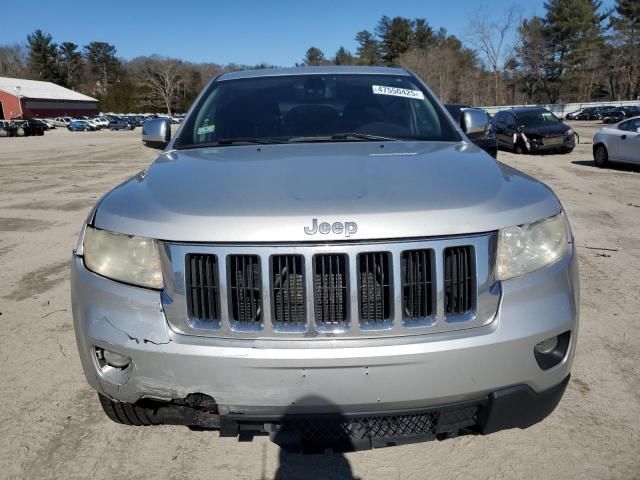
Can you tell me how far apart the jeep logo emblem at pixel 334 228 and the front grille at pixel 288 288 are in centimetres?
10

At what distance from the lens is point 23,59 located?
400ft

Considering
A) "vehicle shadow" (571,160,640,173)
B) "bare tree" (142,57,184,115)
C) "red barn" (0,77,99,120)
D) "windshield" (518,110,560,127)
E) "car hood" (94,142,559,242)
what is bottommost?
"vehicle shadow" (571,160,640,173)

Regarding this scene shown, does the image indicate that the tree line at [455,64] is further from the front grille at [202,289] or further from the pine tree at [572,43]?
the front grille at [202,289]

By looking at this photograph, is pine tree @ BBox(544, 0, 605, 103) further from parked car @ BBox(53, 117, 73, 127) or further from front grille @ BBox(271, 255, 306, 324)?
front grille @ BBox(271, 255, 306, 324)

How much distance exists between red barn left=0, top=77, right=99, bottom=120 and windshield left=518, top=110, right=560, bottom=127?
235 ft

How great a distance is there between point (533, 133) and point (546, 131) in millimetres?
407

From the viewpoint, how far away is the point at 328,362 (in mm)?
1771

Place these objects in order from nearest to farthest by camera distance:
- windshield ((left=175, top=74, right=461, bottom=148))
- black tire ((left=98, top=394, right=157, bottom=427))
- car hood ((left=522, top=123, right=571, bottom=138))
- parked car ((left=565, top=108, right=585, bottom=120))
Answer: black tire ((left=98, top=394, right=157, bottom=427)) → windshield ((left=175, top=74, right=461, bottom=148)) → car hood ((left=522, top=123, right=571, bottom=138)) → parked car ((left=565, top=108, right=585, bottom=120))

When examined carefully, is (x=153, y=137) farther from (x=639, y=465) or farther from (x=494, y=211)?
(x=639, y=465)

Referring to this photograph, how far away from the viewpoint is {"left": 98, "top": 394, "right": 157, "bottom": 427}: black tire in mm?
2041

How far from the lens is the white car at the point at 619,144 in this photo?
12.9 metres

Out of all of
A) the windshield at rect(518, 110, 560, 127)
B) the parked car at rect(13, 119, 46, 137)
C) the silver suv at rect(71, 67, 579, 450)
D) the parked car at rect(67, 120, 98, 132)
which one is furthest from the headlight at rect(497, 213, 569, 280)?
the parked car at rect(67, 120, 98, 132)

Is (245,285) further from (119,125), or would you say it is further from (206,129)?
(119,125)

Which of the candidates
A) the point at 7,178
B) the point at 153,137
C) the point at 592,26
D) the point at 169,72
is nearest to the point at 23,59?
the point at 169,72
